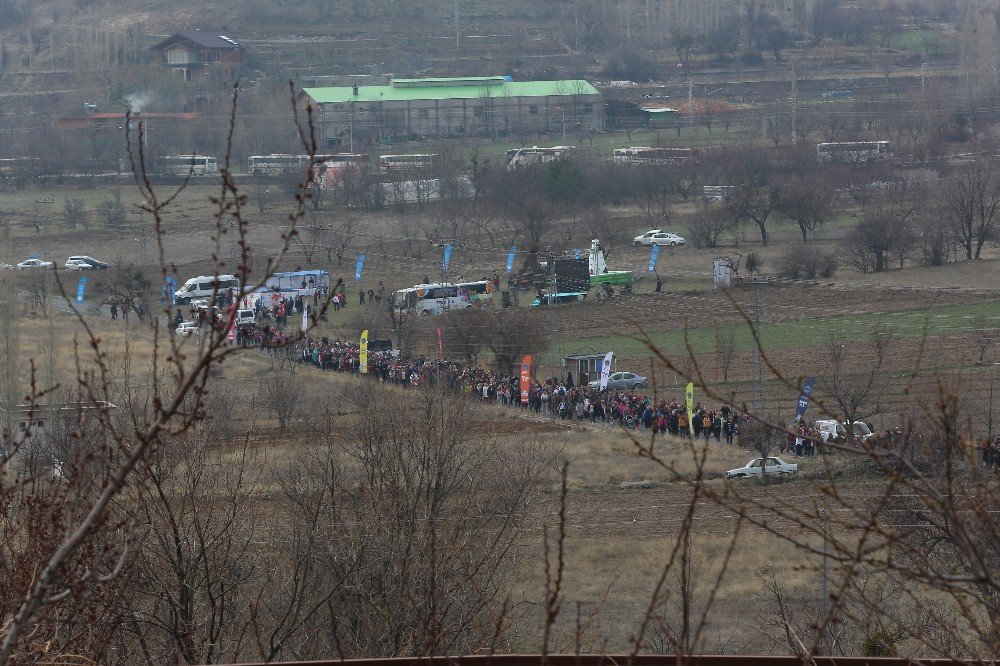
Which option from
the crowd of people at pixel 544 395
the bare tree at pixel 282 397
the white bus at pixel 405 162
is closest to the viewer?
the crowd of people at pixel 544 395

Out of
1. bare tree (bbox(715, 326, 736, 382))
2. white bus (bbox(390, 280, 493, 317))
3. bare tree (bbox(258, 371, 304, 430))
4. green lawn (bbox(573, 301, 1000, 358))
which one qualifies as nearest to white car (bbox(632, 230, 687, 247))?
white bus (bbox(390, 280, 493, 317))

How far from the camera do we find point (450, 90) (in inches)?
2094

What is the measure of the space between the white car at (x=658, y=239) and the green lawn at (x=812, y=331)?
975cm

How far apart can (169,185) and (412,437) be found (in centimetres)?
3301

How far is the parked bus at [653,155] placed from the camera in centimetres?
4466

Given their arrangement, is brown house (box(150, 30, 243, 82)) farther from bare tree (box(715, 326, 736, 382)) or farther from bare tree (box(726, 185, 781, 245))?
bare tree (box(715, 326, 736, 382))

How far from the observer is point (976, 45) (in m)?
59.6

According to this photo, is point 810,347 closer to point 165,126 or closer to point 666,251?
point 666,251

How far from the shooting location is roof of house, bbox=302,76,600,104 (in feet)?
169

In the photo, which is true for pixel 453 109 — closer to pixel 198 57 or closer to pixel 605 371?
pixel 198 57

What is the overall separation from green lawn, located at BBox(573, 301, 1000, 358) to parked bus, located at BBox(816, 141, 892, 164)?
20.3m

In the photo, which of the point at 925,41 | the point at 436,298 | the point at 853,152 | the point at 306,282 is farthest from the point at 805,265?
the point at 925,41

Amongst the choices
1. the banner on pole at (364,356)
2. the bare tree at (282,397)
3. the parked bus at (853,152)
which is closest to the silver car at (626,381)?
the banner on pole at (364,356)

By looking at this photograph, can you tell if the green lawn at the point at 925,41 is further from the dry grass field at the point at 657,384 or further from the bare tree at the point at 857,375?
the bare tree at the point at 857,375
